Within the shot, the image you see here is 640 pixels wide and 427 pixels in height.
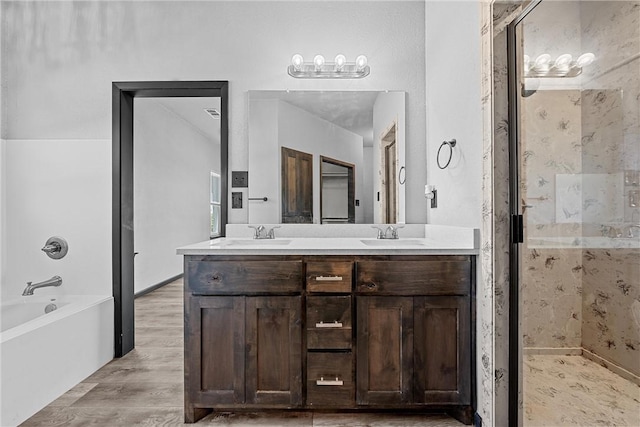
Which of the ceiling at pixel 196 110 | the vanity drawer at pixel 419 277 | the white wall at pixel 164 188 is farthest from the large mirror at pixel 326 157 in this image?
the white wall at pixel 164 188

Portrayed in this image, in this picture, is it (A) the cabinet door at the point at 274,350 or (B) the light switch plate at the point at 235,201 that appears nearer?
(A) the cabinet door at the point at 274,350

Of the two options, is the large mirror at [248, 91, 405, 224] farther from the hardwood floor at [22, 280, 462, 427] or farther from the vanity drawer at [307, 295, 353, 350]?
the hardwood floor at [22, 280, 462, 427]

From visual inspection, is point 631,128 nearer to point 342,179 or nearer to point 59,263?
point 342,179

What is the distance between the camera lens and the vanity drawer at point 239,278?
5.81 feet

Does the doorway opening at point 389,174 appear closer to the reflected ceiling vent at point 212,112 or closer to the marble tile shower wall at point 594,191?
the marble tile shower wall at point 594,191

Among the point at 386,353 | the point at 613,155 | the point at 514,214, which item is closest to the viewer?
the point at 613,155

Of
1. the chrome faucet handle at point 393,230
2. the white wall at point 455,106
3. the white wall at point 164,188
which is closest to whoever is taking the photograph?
the white wall at point 455,106

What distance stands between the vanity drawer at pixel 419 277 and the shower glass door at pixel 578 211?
0.29 metres

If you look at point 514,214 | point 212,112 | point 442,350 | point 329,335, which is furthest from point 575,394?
point 212,112

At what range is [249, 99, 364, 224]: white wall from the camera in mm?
2541

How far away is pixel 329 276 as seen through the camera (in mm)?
1786

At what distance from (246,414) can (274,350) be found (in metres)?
0.42

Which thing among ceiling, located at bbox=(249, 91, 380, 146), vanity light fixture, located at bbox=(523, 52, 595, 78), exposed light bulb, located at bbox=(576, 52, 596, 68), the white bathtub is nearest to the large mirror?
ceiling, located at bbox=(249, 91, 380, 146)

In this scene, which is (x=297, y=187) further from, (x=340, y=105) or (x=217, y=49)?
(x=217, y=49)
